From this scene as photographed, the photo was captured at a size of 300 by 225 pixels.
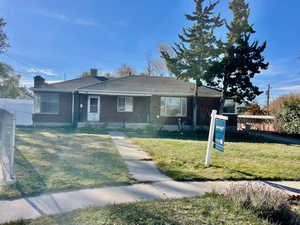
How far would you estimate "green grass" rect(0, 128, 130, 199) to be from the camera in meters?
3.95

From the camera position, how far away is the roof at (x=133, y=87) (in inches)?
566

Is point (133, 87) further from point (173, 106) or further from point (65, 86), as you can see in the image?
point (65, 86)

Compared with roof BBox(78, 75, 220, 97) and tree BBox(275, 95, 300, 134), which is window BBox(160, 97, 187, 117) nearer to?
roof BBox(78, 75, 220, 97)

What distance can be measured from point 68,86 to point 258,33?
14343 millimetres

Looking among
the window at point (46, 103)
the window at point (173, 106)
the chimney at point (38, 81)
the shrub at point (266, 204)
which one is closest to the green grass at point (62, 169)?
the shrub at point (266, 204)

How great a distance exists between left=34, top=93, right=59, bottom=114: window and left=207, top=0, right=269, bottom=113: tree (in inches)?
441

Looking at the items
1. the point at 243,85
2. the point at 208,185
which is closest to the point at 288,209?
the point at 208,185

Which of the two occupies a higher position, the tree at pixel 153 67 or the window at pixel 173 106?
the tree at pixel 153 67

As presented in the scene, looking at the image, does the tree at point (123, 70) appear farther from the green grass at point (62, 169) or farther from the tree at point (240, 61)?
the green grass at point (62, 169)

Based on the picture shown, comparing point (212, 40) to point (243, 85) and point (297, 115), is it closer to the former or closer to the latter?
point (243, 85)

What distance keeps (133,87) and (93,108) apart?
135 inches

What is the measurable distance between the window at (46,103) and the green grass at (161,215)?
528 inches

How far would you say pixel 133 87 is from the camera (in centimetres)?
1551

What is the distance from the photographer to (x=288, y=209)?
3160 mm
